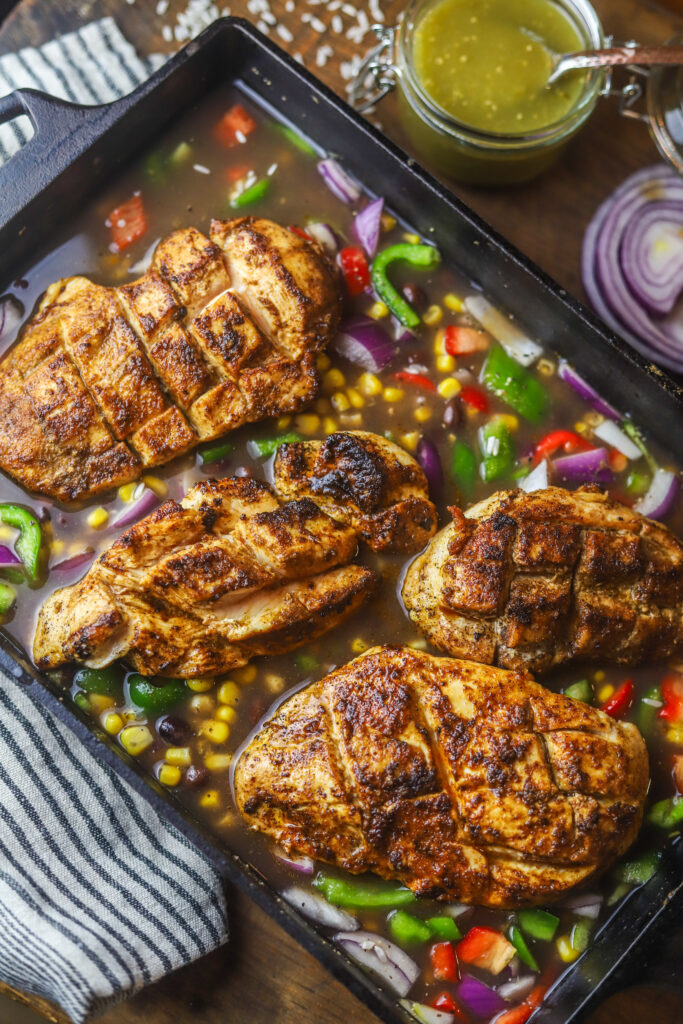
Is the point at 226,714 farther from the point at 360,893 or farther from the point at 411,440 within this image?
the point at 411,440

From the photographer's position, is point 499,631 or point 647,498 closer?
point 499,631

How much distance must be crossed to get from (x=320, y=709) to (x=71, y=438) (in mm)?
1676

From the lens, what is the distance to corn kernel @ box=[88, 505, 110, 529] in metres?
4.33

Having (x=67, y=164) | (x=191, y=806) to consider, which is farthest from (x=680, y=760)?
(x=67, y=164)

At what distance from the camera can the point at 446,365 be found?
183 inches

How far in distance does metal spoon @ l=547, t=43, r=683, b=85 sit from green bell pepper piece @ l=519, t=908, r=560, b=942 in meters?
4.06

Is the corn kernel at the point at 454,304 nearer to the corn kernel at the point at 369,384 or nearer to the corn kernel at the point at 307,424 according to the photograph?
the corn kernel at the point at 369,384

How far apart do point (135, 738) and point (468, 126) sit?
130 inches

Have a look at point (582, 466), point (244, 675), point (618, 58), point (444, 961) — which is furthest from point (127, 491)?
point (618, 58)

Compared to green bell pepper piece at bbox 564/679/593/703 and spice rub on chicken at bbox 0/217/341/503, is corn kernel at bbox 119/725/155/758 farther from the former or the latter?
green bell pepper piece at bbox 564/679/593/703

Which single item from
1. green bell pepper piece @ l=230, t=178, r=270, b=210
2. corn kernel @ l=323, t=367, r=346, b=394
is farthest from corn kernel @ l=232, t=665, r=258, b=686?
green bell pepper piece @ l=230, t=178, r=270, b=210

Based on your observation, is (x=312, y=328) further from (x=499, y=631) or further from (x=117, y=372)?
(x=499, y=631)

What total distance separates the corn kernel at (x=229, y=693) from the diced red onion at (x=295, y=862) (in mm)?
686

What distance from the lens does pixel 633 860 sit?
13.8 ft
